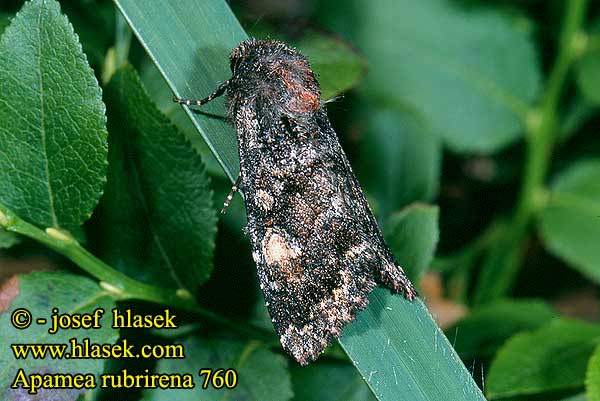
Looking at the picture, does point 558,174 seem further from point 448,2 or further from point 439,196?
point 448,2

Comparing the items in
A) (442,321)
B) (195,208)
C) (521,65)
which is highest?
(195,208)

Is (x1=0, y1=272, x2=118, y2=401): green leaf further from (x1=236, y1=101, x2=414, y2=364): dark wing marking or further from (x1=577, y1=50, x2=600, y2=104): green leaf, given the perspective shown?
(x1=577, y1=50, x2=600, y2=104): green leaf

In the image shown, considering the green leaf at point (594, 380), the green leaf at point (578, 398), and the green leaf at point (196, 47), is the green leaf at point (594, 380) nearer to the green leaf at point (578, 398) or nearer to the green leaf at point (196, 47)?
the green leaf at point (578, 398)

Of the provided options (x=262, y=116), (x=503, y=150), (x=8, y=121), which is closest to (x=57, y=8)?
(x=8, y=121)

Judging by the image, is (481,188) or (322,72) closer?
(322,72)

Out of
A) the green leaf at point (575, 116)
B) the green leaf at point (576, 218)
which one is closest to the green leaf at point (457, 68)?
the green leaf at point (575, 116)

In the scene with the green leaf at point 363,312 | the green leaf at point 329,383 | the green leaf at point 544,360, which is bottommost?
the green leaf at point 329,383
